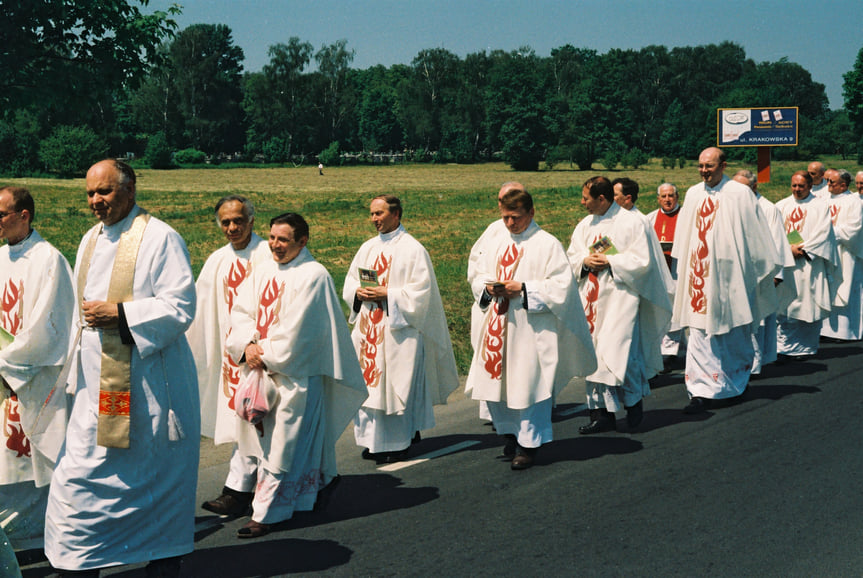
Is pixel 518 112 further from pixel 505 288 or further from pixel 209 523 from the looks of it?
pixel 209 523

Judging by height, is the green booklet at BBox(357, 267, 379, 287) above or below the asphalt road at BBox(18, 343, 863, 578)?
above

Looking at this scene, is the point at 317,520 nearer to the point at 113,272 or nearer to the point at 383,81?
the point at 113,272

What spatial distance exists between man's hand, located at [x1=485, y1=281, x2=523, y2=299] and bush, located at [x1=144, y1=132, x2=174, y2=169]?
82.4 m

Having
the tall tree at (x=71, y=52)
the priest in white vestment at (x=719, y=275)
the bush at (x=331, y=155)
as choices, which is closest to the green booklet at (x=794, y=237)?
the priest in white vestment at (x=719, y=275)

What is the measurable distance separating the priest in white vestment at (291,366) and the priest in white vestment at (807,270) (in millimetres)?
7520

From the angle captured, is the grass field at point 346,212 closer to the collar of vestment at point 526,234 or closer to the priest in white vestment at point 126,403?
the collar of vestment at point 526,234

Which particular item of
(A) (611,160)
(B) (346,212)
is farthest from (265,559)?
(A) (611,160)

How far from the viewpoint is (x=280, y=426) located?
20.4ft

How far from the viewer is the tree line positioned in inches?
3664

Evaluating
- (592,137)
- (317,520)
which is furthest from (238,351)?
(592,137)

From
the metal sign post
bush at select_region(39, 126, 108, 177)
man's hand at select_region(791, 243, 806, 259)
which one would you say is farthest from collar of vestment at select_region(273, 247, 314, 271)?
bush at select_region(39, 126, 108, 177)

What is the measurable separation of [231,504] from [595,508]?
7.77 feet

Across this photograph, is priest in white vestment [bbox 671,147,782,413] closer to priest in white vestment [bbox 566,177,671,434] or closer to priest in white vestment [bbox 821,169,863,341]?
priest in white vestment [bbox 566,177,671,434]

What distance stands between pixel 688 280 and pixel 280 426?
5.26 meters
